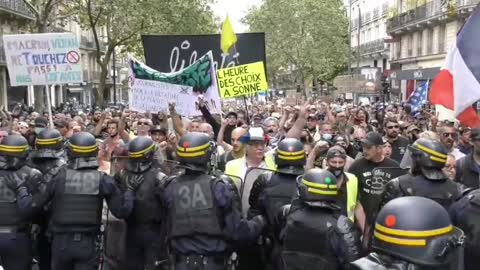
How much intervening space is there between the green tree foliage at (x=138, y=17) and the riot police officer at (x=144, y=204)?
2040cm

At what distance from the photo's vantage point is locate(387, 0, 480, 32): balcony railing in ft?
112

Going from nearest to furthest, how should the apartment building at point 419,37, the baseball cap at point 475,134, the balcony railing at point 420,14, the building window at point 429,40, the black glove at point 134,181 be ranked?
the black glove at point 134,181
the baseball cap at point 475,134
the balcony railing at point 420,14
the apartment building at point 419,37
the building window at point 429,40

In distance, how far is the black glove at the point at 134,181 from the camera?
5617 mm

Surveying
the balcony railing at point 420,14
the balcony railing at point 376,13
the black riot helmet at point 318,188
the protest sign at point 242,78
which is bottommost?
the black riot helmet at point 318,188

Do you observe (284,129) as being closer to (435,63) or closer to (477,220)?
(477,220)

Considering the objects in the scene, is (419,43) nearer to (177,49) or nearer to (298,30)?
(298,30)

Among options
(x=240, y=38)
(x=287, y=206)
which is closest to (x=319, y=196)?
(x=287, y=206)

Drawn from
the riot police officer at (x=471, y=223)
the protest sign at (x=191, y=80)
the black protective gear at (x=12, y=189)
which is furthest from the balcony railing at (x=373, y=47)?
the riot police officer at (x=471, y=223)

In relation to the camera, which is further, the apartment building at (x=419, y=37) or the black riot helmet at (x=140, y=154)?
the apartment building at (x=419, y=37)

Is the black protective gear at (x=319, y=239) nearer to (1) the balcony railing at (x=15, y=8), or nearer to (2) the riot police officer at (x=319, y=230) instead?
(2) the riot police officer at (x=319, y=230)

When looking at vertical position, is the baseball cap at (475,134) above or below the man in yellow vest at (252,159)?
above

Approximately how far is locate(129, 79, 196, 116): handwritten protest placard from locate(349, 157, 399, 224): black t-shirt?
11.7 feet

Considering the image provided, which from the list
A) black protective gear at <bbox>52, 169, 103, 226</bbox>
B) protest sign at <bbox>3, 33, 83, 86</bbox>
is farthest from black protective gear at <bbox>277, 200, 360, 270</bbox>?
protest sign at <bbox>3, 33, 83, 86</bbox>

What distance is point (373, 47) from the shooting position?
5791 cm
